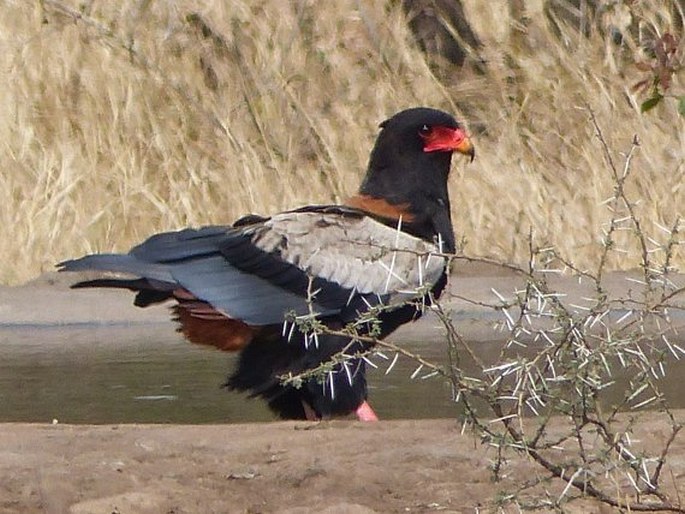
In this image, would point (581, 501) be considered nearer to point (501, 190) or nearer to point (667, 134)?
point (501, 190)

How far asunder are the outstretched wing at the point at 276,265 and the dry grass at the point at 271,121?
137 inches

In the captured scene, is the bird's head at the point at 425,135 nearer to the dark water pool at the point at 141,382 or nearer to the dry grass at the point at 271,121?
the dark water pool at the point at 141,382

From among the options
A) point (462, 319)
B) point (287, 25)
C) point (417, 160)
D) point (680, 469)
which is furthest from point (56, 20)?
point (680, 469)

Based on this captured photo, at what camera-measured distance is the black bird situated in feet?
19.9

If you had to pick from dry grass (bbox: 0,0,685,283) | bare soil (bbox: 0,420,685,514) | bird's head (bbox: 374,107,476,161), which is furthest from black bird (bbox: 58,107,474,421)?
dry grass (bbox: 0,0,685,283)

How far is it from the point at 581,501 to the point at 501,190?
647 centimetres

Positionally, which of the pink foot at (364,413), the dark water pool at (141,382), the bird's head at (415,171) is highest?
the bird's head at (415,171)

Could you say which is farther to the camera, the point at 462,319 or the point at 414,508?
the point at 462,319

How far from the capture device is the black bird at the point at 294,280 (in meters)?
6.05

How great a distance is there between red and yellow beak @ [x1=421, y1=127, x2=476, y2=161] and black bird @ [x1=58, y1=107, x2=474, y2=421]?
0.20 metres

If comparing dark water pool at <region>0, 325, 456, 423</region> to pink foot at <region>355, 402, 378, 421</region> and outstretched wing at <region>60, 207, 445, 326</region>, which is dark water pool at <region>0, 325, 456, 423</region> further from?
outstretched wing at <region>60, 207, 445, 326</region>

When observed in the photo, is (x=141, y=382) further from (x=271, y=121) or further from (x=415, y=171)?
(x=271, y=121)

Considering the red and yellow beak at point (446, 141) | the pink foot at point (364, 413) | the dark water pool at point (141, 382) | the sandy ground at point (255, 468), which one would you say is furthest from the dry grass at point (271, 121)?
the sandy ground at point (255, 468)

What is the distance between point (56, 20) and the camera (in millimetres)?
12922
